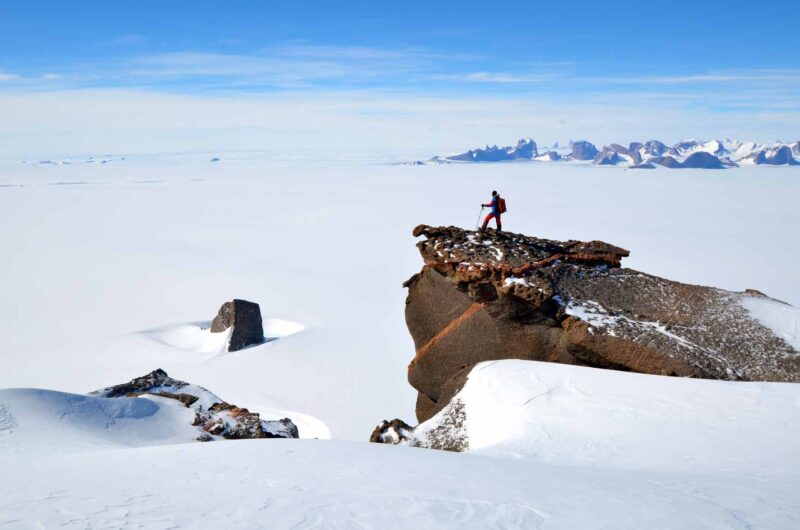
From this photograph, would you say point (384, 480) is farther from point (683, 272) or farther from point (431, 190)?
point (431, 190)

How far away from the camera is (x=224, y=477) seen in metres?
6.19

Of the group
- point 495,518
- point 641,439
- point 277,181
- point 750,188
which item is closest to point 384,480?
point 495,518

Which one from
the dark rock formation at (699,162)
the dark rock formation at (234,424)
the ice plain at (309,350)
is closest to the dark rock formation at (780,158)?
the dark rock formation at (699,162)

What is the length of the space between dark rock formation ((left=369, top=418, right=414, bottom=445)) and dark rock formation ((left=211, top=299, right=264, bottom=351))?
1554cm

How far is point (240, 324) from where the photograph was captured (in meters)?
25.6

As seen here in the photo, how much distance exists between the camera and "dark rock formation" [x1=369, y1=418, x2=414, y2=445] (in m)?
10.5

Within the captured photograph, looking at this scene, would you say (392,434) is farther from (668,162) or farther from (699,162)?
(668,162)

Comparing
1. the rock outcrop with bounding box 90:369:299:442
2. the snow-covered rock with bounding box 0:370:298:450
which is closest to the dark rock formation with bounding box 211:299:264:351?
the rock outcrop with bounding box 90:369:299:442

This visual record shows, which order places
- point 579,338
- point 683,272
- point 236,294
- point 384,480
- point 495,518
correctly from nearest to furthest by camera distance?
point 495,518, point 384,480, point 579,338, point 236,294, point 683,272

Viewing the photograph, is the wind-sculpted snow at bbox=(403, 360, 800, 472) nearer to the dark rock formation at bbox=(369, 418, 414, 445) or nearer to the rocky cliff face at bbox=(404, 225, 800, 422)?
the dark rock formation at bbox=(369, 418, 414, 445)

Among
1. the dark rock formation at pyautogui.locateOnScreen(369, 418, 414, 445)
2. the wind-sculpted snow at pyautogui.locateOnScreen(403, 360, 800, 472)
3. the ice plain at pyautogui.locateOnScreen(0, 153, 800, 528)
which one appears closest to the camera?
the ice plain at pyautogui.locateOnScreen(0, 153, 800, 528)

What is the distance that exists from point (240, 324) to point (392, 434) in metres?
16.2

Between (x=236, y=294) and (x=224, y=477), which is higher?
(x=224, y=477)

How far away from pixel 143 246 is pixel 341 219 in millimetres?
25177
